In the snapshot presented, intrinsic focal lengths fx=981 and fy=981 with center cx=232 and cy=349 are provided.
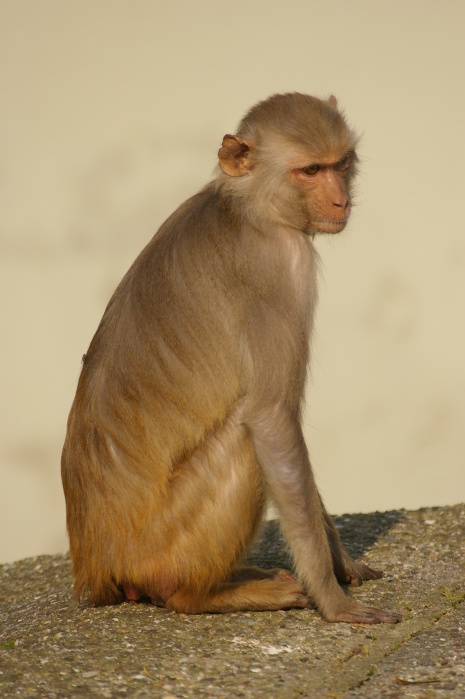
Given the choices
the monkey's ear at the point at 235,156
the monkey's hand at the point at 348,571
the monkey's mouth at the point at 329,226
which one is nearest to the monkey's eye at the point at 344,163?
the monkey's mouth at the point at 329,226

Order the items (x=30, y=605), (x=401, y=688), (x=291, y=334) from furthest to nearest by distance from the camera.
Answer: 1. (x=30, y=605)
2. (x=291, y=334)
3. (x=401, y=688)

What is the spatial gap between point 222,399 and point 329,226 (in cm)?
97

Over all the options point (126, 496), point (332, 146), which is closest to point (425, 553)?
point (126, 496)

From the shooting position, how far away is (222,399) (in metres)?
4.57

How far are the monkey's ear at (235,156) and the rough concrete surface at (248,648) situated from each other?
2.13m

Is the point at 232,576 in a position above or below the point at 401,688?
above

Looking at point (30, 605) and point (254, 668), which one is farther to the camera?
point (30, 605)

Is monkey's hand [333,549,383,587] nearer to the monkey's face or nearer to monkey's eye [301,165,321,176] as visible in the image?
the monkey's face

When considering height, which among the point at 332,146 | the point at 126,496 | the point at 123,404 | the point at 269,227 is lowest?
the point at 126,496

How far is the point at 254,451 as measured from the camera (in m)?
4.55

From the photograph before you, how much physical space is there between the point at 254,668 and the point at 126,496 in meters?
1.01

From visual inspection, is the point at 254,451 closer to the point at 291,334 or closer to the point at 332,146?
the point at 291,334

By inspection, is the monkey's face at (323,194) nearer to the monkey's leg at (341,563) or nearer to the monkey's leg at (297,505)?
the monkey's leg at (297,505)

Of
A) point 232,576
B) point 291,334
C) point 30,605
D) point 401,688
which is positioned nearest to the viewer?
point 401,688
